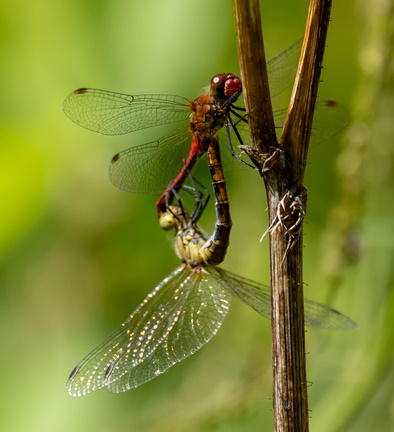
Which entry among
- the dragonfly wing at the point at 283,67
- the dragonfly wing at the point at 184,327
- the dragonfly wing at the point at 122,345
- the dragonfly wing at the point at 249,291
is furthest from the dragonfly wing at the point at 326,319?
the dragonfly wing at the point at 283,67

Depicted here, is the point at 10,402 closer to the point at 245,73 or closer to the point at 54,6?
the point at 54,6

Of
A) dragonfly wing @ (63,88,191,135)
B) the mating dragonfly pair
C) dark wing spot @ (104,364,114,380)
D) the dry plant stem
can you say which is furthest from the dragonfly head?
dark wing spot @ (104,364,114,380)

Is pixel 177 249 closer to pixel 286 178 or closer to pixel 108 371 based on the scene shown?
pixel 108 371

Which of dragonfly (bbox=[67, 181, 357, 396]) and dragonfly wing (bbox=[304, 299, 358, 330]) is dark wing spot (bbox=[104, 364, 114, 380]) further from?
dragonfly wing (bbox=[304, 299, 358, 330])

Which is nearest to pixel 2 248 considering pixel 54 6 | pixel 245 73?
pixel 54 6

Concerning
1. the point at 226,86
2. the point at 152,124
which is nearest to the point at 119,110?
the point at 152,124
